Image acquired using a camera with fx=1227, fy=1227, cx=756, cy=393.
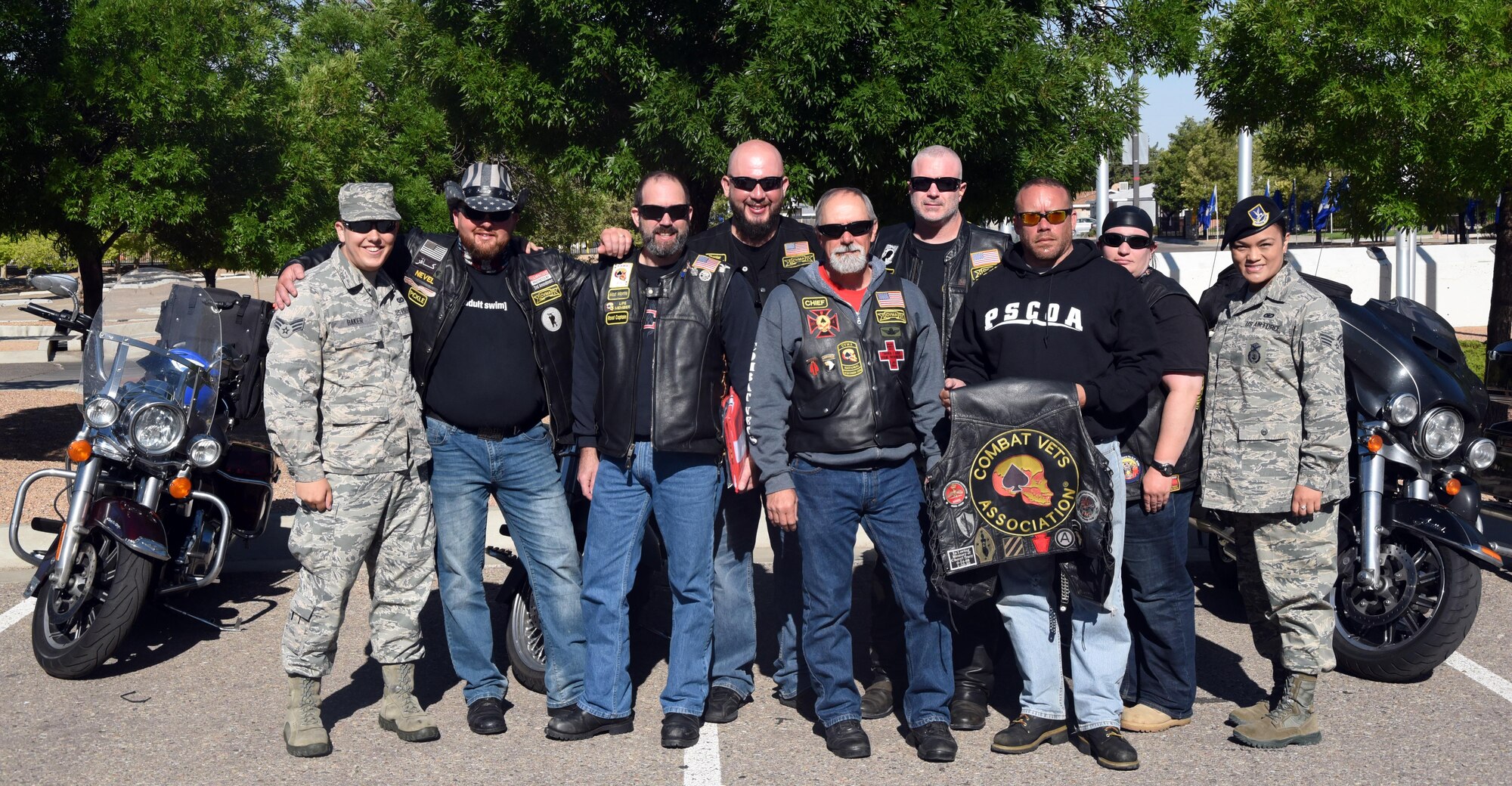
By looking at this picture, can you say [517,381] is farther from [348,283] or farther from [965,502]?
[965,502]

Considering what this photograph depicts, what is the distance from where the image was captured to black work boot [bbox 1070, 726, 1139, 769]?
4.21 metres

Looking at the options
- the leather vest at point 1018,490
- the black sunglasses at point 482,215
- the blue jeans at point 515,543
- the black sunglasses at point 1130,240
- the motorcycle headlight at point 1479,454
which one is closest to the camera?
the leather vest at point 1018,490

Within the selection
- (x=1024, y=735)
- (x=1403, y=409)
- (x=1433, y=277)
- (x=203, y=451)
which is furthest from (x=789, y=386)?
(x=1433, y=277)

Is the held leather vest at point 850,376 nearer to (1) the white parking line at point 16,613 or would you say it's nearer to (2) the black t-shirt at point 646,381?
(2) the black t-shirt at point 646,381

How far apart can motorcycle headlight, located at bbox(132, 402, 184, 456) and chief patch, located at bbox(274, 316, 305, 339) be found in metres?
1.46

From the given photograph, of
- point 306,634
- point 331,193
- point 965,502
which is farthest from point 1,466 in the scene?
point 965,502

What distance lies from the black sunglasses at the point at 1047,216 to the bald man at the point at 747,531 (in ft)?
2.57

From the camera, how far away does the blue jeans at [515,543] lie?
460 centimetres

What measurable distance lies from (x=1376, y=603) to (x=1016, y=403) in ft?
6.93

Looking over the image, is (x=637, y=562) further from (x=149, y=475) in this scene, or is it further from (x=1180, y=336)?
(x=149, y=475)

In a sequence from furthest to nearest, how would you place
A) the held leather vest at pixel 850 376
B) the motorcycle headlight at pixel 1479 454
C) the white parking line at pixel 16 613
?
the white parking line at pixel 16 613
the motorcycle headlight at pixel 1479 454
the held leather vest at pixel 850 376

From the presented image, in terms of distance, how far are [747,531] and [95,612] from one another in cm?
279

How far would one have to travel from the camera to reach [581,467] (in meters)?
4.61

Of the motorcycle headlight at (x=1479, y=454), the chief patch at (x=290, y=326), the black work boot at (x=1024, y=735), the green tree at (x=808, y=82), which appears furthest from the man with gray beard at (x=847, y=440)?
the green tree at (x=808, y=82)
